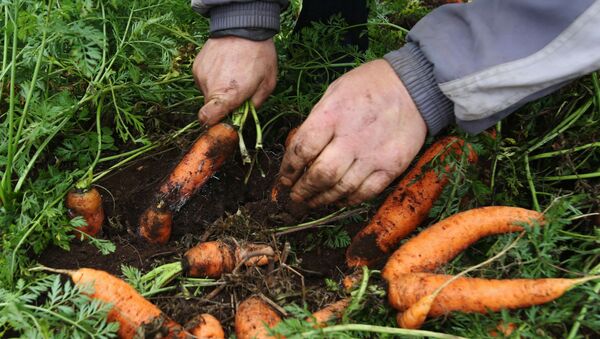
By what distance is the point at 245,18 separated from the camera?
252 cm

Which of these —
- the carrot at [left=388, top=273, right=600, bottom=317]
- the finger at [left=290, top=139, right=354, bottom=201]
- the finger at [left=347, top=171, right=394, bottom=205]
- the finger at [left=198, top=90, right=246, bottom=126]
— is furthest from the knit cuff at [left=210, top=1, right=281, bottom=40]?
the carrot at [left=388, top=273, right=600, bottom=317]

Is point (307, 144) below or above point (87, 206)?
above

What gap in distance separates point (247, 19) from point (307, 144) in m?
0.77

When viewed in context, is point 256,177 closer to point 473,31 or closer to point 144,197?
point 144,197

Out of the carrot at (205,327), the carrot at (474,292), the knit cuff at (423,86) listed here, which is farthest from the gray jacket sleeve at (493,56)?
the carrot at (205,327)

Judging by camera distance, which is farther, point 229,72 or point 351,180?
point 229,72

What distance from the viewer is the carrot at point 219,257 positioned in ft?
7.56

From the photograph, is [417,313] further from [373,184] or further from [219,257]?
[219,257]

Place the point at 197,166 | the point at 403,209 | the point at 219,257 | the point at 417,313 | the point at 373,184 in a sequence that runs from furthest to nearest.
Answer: the point at 197,166 → the point at 403,209 → the point at 219,257 → the point at 373,184 → the point at 417,313

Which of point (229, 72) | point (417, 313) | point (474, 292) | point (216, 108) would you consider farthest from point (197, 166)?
point (474, 292)

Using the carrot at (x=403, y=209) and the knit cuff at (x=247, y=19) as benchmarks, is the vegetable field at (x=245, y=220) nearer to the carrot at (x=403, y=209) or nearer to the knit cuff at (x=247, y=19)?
the carrot at (x=403, y=209)

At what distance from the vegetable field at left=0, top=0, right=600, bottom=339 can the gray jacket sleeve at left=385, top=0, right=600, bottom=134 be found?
277 mm

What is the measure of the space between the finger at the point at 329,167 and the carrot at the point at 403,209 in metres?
0.40

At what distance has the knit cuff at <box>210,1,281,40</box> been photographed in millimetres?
2521
